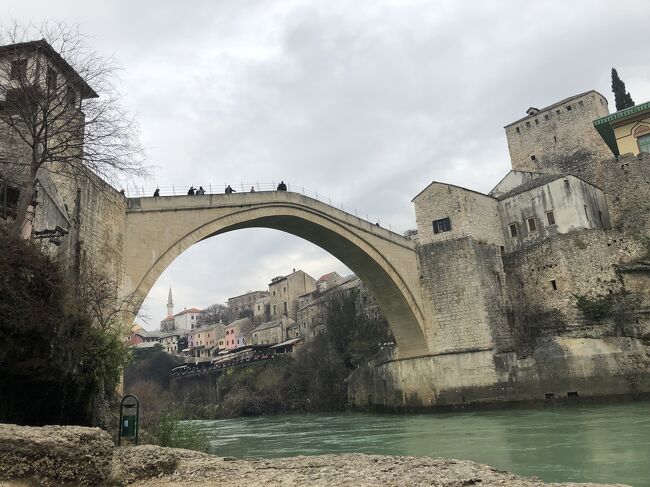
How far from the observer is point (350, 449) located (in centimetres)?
1292

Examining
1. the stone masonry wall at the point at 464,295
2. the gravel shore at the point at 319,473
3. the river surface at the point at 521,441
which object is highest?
the stone masonry wall at the point at 464,295

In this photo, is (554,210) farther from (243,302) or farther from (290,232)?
(243,302)

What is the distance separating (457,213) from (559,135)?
13.7 metres

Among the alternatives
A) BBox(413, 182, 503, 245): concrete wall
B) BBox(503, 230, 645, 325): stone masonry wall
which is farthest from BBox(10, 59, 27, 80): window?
BBox(503, 230, 645, 325): stone masonry wall

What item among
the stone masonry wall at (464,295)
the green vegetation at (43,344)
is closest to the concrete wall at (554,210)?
the stone masonry wall at (464,295)

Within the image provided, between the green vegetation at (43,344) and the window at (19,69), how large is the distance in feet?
10.8

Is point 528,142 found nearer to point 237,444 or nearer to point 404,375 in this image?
point 404,375

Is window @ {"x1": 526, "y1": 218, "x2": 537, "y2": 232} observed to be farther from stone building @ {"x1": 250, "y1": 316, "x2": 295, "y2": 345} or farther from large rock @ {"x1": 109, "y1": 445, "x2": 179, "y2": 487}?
stone building @ {"x1": 250, "y1": 316, "x2": 295, "y2": 345}

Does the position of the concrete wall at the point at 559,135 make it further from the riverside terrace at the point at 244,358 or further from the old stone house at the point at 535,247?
the riverside terrace at the point at 244,358

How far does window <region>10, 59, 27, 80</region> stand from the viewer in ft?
30.7

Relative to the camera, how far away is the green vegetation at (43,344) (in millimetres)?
6969

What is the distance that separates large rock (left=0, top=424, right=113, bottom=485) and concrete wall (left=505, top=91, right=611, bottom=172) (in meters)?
32.1

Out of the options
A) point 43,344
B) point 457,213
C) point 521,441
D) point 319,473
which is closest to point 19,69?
point 43,344

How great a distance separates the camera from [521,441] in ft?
38.2
